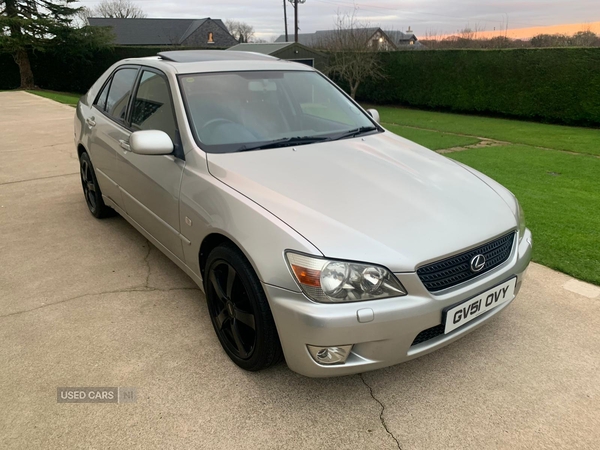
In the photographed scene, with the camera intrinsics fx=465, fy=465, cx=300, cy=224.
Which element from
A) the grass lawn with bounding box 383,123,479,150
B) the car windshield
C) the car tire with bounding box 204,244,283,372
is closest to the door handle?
the car windshield

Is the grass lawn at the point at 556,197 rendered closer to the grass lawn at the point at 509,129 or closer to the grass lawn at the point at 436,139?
the grass lawn at the point at 436,139

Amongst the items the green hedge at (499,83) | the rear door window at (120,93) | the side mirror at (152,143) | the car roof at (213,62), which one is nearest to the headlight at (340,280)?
the side mirror at (152,143)

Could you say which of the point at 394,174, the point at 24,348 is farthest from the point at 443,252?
the point at 24,348

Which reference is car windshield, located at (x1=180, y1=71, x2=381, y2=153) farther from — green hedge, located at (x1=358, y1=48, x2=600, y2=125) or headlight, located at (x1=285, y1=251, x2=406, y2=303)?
green hedge, located at (x1=358, y1=48, x2=600, y2=125)

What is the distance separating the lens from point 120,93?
4.02 metres

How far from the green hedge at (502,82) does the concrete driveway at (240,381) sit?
1483cm

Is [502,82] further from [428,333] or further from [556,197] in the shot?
[428,333]

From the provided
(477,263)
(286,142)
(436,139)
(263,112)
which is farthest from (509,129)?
(477,263)

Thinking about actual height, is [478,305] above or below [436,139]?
above

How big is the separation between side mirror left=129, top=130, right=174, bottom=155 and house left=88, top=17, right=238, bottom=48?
59.8 m

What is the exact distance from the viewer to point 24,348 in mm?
2738

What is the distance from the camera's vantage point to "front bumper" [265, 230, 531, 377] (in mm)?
1974

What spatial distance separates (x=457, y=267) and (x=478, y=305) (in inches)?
10.5

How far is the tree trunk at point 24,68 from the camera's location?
2755 cm
